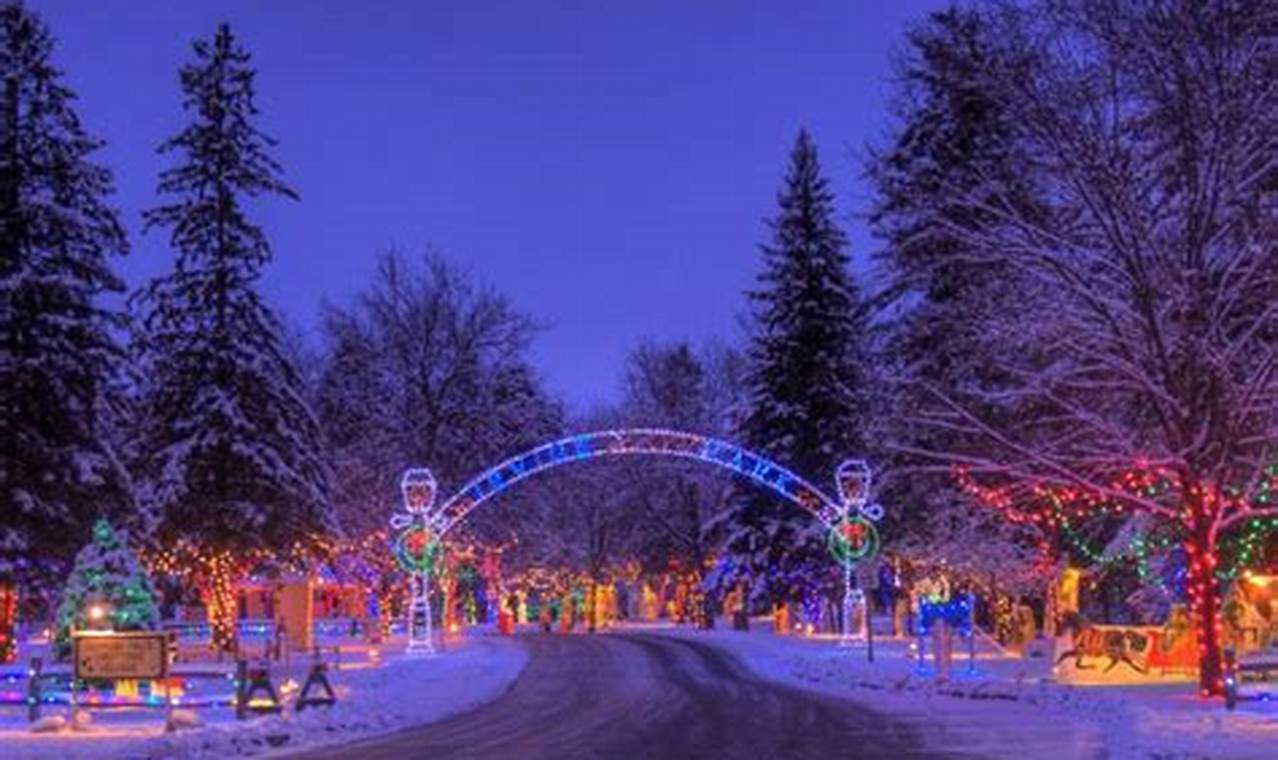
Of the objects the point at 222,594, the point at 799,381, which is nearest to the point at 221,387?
the point at 222,594

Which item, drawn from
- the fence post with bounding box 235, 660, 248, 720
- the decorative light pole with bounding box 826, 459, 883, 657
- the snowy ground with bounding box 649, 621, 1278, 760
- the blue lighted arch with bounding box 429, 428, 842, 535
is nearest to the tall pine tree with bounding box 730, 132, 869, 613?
the blue lighted arch with bounding box 429, 428, 842, 535

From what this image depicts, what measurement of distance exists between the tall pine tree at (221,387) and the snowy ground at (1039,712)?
47.2 feet

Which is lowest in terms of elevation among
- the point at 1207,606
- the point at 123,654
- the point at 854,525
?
the point at 123,654

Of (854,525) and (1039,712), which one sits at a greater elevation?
(854,525)

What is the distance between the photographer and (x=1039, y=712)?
947 inches

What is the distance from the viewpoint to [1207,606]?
24.9 meters

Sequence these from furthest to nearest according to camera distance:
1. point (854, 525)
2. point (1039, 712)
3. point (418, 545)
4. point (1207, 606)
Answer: point (418, 545) < point (854, 525) < point (1207, 606) < point (1039, 712)

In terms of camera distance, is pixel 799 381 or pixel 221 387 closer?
pixel 221 387

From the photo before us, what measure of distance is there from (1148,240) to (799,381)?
3327 cm

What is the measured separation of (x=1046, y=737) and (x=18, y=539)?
25.3m

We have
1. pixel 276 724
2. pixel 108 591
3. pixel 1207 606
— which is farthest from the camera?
pixel 108 591

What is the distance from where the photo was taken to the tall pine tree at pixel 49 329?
38375 millimetres

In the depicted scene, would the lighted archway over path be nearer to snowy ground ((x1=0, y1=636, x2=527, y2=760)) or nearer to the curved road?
the curved road

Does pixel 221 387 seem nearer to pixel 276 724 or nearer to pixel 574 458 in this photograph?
pixel 574 458
